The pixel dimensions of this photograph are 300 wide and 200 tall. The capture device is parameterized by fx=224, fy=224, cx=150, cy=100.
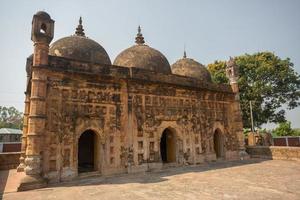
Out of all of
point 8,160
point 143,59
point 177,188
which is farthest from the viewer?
point 143,59

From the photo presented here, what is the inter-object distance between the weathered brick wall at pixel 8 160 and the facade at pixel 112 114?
145 cm

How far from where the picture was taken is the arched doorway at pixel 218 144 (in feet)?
43.0

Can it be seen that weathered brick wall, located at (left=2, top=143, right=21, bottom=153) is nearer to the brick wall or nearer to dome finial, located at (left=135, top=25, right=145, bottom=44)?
dome finial, located at (left=135, top=25, right=145, bottom=44)

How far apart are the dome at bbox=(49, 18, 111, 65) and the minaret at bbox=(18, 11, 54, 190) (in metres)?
2.25

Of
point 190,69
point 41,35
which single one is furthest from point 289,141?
point 41,35

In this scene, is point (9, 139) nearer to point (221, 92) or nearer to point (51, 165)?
point (51, 165)

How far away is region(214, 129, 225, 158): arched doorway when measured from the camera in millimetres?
13116

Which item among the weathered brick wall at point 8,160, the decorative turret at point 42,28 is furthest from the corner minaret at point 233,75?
the weathered brick wall at point 8,160

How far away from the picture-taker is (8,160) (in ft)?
36.7

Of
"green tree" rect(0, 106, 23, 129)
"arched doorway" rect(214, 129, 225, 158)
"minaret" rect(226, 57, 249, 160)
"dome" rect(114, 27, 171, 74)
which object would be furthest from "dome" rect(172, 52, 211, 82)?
"green tree" rect(0, 106, 23, 129)

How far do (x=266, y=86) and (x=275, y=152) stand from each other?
7836mm

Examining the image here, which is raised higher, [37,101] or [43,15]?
[43,15]

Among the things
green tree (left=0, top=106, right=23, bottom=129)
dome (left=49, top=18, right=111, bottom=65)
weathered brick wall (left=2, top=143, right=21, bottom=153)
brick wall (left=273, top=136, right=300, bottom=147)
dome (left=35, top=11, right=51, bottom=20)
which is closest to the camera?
dome (left=35, top=11, right=51, bottom=20)

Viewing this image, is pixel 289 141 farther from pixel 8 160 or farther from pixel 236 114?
pixel 8 160
